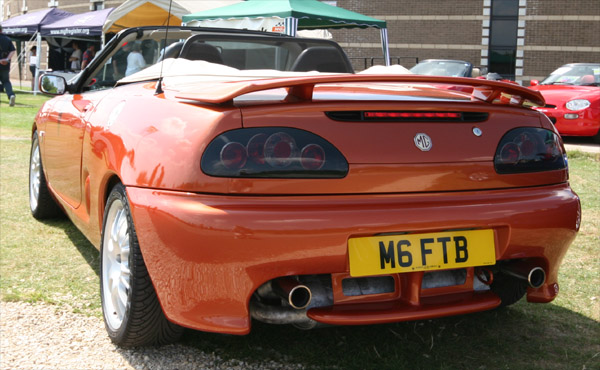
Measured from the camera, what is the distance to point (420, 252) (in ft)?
7.04

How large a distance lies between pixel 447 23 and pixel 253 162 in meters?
27.3

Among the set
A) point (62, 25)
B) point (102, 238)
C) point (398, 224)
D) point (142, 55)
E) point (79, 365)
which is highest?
point (62, 25)

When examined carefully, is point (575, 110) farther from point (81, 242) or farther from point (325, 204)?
point (325, 204)

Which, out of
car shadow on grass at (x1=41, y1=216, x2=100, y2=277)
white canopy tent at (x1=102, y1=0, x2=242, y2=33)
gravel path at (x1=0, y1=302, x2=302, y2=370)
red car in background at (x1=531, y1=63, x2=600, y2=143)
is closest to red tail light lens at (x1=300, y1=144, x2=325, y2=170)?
gravel path at (x1=0, y1=302, x2=302, y2=370)

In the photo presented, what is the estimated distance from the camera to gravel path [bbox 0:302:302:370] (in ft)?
7.93

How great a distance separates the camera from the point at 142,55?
3.52 m

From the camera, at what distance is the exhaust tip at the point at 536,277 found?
2396mm

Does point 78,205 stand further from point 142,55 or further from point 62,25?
point 62,25

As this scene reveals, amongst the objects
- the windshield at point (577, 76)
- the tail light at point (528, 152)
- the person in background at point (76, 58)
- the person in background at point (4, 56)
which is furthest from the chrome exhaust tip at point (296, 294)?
the person in background at point (76, 58)

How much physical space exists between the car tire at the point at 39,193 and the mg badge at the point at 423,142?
2.88 metres

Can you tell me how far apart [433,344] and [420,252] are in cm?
65

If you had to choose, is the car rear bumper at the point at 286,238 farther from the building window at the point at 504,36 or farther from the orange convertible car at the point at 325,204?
the building window at the point at 504,36

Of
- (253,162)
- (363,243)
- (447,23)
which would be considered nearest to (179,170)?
(253,162)

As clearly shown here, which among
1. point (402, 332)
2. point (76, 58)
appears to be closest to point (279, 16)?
point (402, 332)
